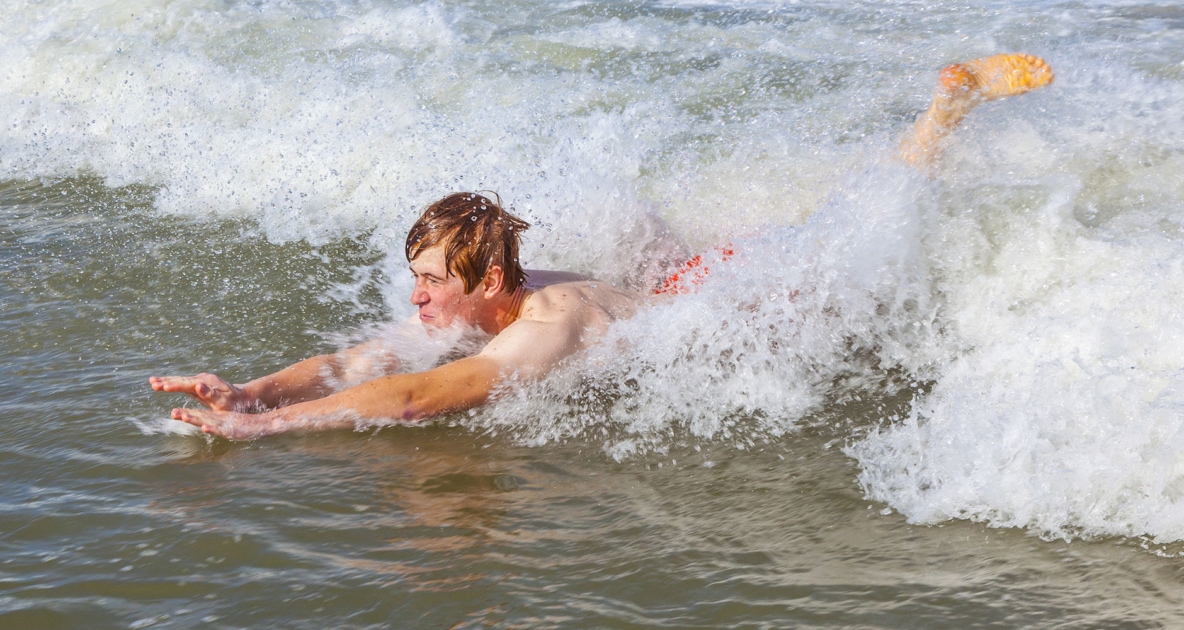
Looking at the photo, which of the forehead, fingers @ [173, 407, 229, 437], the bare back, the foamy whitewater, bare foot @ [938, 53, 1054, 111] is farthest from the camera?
bare foot @ [938, 53, 1054, 111]

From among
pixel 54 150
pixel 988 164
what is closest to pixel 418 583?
pixel 988 164

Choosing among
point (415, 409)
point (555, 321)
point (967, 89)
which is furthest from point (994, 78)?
point (415, 409)

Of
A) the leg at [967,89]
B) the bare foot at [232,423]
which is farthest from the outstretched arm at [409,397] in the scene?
the leg at [967,89]

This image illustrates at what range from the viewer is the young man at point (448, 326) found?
389 centimetres

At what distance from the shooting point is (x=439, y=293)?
425 centimetres

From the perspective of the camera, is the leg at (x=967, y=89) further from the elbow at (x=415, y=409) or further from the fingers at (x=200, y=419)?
the fingers at (x=200, y=419)

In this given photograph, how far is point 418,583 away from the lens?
2.91 m

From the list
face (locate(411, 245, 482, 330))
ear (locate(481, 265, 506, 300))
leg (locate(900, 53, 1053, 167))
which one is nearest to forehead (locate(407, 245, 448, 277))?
face (locate(411, 245, 482, 330))

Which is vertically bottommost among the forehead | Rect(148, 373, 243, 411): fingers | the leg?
Rect(148, 373, 243, 411): fingers

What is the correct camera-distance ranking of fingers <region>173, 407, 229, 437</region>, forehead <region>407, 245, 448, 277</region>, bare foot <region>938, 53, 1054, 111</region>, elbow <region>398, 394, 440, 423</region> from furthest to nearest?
bare foot <region>938, 53, 1054, 111</region> → forehead <region>407, 245, 448, 277</region> → elbow <region>398, 394, 440, 423</region> → fingers <region>173, 407, 229, 437</region>

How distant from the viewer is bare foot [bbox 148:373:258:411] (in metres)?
3.77

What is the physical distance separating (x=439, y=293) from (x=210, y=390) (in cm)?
90

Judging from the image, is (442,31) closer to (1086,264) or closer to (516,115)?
(516,115)

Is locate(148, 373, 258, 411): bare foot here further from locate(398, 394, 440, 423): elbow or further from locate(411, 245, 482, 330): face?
locate(411, 245, 482, 330): face
